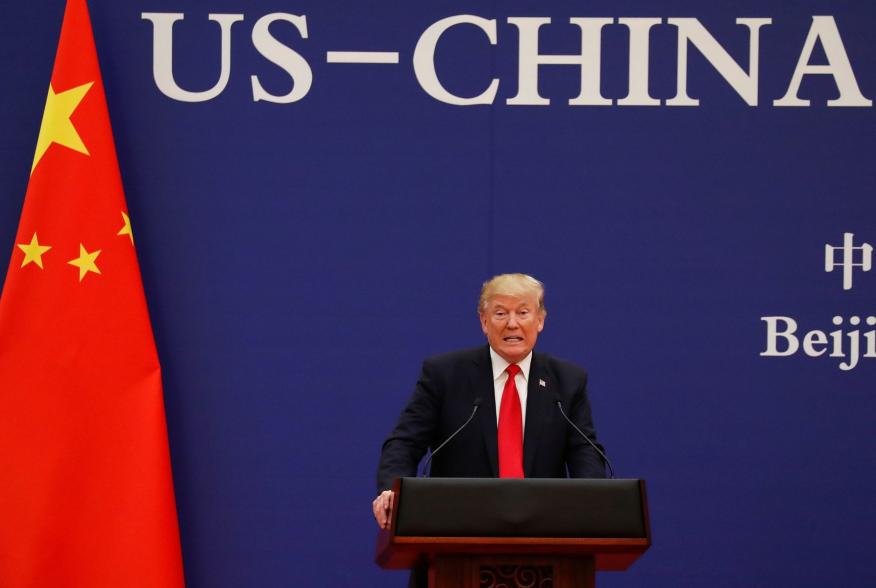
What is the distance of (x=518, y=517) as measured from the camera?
2.40 meters

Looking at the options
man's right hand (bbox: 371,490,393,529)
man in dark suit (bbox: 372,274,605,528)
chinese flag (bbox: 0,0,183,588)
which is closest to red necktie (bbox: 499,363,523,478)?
man in dark suit (bbox: 372,274,605,528)

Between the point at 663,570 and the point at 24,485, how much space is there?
2398 millimetres

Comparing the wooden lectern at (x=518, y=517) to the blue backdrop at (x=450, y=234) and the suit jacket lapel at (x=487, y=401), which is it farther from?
the blue backdrop at (x=450, y=234)

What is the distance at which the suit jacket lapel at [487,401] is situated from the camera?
296 cm

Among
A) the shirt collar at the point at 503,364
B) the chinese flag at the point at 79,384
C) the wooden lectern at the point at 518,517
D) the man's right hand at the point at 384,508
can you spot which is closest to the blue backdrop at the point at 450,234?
the chinese flag at the point at 79,384

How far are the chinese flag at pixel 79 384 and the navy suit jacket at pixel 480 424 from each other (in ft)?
5.02

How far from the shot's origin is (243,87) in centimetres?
446

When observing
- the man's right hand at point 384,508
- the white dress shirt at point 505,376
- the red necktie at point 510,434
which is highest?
the white dress shirt at point 505,376

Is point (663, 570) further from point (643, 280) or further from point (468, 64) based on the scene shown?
point (468, 64)

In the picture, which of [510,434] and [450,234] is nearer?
[510,434]

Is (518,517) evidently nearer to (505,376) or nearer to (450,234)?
(505,376)

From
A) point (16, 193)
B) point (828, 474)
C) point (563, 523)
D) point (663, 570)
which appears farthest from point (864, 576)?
point (16, 193)

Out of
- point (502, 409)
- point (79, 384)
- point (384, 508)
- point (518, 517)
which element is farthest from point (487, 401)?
point (79, 384)

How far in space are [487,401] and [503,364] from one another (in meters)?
0.13
